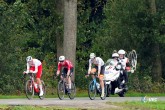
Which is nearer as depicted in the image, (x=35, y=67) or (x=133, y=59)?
(x=35, y=67)

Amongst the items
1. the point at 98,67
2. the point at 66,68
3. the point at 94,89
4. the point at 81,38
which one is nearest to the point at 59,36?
the point at 81,38

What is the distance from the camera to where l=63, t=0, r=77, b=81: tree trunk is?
125 feet

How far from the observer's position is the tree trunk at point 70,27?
38250mm

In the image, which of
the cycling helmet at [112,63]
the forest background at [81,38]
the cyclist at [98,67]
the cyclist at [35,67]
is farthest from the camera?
the forest background at [81,38]

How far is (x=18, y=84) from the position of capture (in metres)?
37.2

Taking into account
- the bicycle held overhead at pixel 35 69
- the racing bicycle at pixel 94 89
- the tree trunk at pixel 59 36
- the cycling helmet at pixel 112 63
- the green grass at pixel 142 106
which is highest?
the tree trunk at pixel 59 36

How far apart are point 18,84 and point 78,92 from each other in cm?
339

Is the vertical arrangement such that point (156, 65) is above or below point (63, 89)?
above

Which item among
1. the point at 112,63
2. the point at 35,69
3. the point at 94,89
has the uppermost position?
the point at 112,63

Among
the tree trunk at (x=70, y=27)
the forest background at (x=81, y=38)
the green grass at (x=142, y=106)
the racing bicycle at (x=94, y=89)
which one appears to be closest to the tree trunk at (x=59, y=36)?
the forest background at (x=81, y=38)

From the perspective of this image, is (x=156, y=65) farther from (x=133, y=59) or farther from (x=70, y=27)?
(x=70, y=27)

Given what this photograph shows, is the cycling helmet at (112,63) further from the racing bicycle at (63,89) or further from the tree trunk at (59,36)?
the tree trunk at (59,36)

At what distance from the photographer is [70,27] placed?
38.4m

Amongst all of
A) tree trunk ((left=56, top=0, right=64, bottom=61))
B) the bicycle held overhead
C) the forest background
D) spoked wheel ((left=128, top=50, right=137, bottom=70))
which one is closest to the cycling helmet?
the bicycle held overhead
